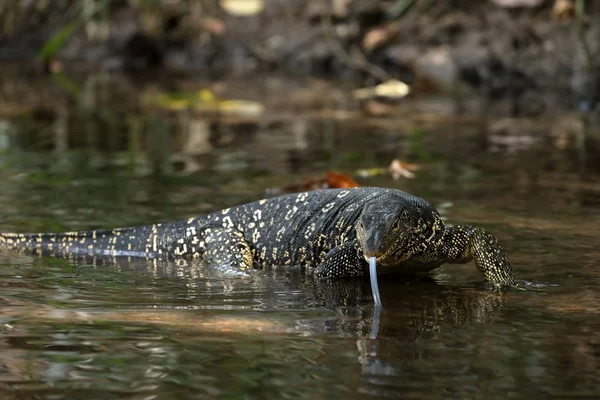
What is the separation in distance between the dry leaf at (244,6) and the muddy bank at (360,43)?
6 cm

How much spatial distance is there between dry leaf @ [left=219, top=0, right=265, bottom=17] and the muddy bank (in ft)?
0.21

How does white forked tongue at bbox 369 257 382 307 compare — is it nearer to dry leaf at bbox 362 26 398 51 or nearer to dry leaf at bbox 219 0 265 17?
dry leaf at bbox 362 26 398 51

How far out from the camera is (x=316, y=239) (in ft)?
24.3

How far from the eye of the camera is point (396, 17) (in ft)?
81.1

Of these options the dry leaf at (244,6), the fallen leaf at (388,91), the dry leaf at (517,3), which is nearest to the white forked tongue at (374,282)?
the fallen leaf at (388,91)

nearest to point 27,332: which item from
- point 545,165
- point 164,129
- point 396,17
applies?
point 545,165

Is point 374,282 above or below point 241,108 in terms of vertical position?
below

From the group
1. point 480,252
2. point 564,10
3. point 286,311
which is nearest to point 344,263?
point 480,252

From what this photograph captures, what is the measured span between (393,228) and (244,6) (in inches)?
787

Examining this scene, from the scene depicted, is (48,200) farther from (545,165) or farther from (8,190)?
(545,165)

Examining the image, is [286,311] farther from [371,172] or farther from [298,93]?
[298,93]

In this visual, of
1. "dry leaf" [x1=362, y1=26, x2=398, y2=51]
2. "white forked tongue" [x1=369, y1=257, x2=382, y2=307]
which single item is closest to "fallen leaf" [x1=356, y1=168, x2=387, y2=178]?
"white forked tongue" [x1=369, y1=257, x2=382, y2=307]

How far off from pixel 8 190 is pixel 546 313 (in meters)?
5.80

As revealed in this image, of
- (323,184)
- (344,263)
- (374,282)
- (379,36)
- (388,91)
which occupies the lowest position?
(374,282)
